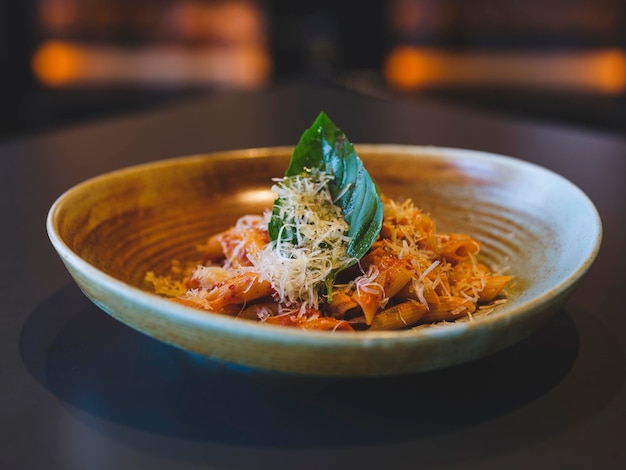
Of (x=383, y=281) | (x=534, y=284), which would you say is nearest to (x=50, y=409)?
(x=383, y=281)

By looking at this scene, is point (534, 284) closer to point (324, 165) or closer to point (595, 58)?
point (324, 165)

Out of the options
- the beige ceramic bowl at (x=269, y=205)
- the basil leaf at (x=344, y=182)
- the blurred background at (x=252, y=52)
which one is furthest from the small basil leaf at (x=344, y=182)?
the blurred background at (x=252, y=52)

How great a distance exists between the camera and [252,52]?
5402mm

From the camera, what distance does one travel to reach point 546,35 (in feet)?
15.7

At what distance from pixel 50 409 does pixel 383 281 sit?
47cm

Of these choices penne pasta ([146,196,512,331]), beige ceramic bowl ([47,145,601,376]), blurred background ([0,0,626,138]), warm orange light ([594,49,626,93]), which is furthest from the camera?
blurred background ([0,0,626,138])

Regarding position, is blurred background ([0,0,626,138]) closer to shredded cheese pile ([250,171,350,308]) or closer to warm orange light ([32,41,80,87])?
warm orange light ([32,41,80,87])

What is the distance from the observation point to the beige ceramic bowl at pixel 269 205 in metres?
0.72

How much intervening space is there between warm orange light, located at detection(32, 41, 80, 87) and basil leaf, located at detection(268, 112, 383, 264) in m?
Answer: 4.80

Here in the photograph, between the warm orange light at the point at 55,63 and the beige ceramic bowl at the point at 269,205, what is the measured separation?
4.48 metres

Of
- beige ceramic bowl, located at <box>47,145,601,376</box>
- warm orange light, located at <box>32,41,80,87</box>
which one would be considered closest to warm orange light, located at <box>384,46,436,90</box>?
warm orange light, located at <box>32,41,80,87</box>

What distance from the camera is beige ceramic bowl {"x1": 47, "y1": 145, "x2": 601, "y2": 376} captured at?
2.36 feet

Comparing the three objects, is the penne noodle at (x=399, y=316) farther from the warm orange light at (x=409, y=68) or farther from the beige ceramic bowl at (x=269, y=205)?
the warm orange light at (x=409, y=68)

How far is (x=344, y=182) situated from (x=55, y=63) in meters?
5.01
